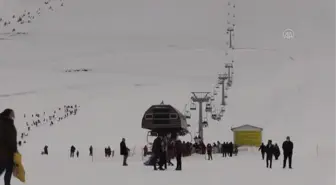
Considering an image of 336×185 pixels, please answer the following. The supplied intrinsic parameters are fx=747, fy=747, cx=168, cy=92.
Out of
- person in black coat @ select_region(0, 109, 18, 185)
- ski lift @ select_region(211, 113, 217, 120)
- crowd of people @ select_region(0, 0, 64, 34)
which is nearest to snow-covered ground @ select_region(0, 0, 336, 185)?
ski lift @ select_region(211, 113, 217, 120)

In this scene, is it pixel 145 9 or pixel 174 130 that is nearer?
pixel 174 130

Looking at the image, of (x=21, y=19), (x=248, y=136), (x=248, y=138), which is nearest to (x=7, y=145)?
(x=248, y=138)

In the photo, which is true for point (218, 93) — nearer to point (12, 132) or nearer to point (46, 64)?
point (46, 64)

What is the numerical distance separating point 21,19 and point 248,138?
92.8 meters

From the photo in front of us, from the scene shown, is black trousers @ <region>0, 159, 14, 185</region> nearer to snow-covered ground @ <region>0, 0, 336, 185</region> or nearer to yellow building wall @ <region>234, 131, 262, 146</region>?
snow-covered ground @ <region>0, 0, 336, 185</region>

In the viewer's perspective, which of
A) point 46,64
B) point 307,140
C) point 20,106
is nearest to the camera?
point 307,140

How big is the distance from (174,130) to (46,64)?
235ft

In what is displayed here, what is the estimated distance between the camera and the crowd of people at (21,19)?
13088 centimetres

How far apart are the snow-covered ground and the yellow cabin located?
12.7 ft

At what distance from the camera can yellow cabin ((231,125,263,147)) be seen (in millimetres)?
51469

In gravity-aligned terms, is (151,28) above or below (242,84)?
above

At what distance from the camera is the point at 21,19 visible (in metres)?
137

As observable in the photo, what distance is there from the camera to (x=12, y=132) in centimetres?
1015

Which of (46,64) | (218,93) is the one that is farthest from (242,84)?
(46,64)
